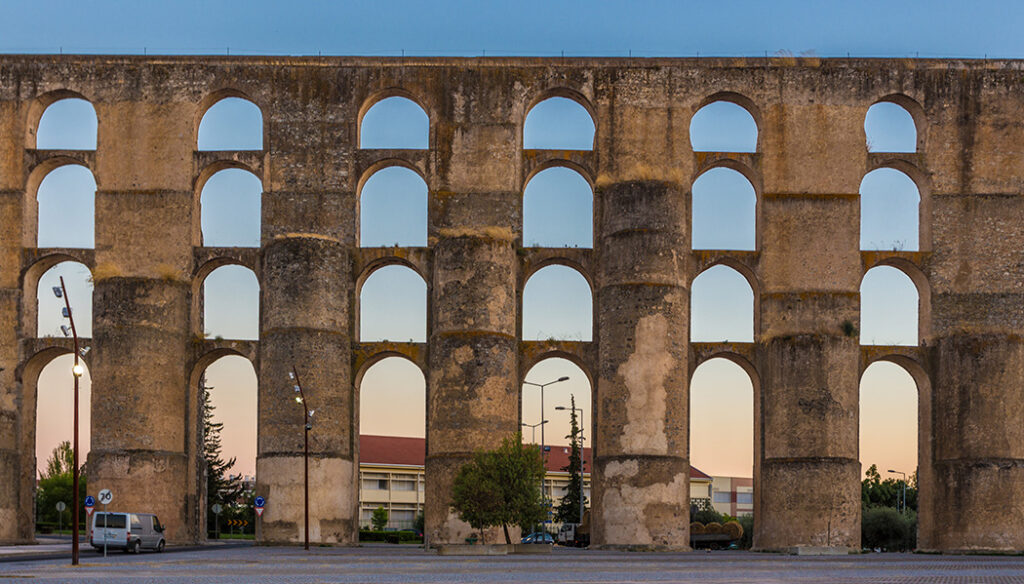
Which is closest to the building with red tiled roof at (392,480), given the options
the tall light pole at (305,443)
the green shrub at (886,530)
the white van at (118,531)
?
the green shrub at (886,530)

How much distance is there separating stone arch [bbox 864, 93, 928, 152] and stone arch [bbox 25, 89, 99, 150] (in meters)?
32.6

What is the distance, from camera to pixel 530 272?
164ft

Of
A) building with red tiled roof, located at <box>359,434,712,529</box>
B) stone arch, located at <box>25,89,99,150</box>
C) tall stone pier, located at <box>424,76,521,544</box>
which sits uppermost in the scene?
stone arch, located at <box>25,89,99,150</box>

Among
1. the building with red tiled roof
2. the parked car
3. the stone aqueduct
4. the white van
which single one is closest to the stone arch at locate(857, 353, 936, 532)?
the stone aqueduct

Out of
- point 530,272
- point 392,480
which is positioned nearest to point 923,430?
point 530,272

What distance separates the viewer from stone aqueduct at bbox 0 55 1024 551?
4719 cm

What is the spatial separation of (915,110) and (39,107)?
3624cm

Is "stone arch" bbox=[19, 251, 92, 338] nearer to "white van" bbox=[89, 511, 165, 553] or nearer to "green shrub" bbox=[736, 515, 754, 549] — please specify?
"white van" bbox=[89, 511, 165, 553]

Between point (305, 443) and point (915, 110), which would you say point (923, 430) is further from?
point (305, 443)

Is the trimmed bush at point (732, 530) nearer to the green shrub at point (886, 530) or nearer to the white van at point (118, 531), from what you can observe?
the green shrub at point (886, 530)

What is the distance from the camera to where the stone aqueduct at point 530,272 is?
47188 millimetres

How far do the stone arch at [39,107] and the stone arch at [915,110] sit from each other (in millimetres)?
32590

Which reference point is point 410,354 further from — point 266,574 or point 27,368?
point 266,574

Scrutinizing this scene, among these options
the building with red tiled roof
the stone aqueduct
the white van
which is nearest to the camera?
the white van
